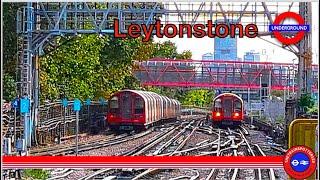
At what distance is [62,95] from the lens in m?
5.15

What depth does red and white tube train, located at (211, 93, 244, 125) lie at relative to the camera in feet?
17.0

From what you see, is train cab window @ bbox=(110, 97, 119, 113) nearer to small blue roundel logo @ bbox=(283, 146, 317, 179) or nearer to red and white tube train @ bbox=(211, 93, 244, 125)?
red and white tube train @ bbox=(211, 93, 244, 125)

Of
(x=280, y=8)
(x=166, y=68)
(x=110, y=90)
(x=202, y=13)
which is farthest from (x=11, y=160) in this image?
(x=280, y=8)

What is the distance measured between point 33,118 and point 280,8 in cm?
167

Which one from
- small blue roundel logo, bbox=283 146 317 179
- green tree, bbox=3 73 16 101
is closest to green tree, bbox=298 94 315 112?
small blue roundel logo, bbox=283 146 317 179

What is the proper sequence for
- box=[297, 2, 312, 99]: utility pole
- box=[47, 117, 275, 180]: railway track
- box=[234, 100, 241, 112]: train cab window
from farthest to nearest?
box=[234, 100, 241, 112]: train cab window < box=[47, 117, 275, 180]: railway track < box=[297, 2, 312, 99]: utility pole

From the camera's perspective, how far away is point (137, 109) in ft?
17.3

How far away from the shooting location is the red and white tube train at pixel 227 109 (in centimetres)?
518

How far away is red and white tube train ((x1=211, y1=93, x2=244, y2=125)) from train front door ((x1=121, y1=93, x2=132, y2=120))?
20.7 inches

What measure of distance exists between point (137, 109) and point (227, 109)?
574 mm

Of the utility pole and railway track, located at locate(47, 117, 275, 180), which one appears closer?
the utility pole

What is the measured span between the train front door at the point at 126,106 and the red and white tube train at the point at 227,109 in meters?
0.53

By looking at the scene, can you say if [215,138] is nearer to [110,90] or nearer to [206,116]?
[206,116]

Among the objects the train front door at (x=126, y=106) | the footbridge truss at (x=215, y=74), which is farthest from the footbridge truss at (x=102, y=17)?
the train front door at (x=126, y=106)
